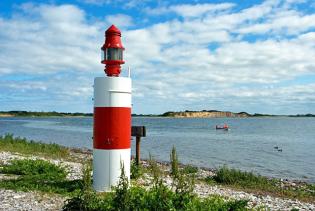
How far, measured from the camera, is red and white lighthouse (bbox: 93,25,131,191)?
30.7 feet

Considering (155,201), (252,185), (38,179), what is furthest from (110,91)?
(252,185)

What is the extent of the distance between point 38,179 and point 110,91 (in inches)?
137

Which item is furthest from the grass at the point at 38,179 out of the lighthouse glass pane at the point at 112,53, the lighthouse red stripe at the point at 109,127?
the lighthouse glass pane at the point at 112,53

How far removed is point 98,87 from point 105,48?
0.92m

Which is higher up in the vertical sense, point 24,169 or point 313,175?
point 24,169

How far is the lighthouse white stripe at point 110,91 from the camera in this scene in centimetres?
934

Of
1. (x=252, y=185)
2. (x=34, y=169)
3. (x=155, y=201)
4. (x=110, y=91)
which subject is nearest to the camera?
(x=155, y=201)

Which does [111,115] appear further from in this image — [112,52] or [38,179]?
[38,179]

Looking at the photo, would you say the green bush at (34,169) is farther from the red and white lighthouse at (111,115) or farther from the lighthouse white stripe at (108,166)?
the red and white lighthouse at (111,115)

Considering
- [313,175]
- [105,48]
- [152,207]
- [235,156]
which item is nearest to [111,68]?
[105,48]

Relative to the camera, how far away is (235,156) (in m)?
32.1

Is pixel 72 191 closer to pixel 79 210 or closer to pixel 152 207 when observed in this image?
pixel 79 210

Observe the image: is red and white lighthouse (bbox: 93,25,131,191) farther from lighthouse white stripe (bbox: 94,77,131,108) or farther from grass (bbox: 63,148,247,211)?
grass (bbox: 63,148,247,211)

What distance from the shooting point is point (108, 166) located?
31.0ft
